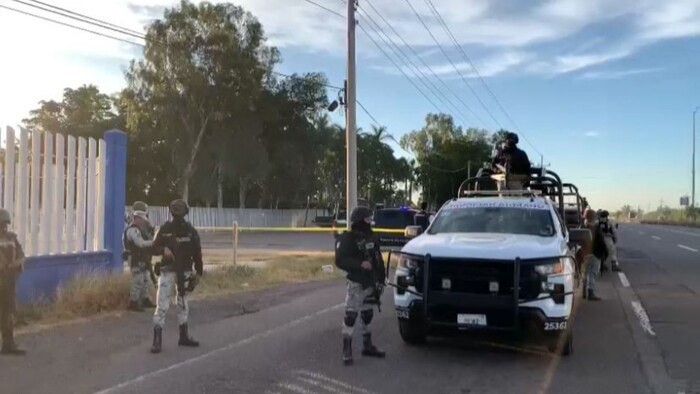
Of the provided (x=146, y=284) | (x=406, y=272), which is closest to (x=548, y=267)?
(x=406, y=272)

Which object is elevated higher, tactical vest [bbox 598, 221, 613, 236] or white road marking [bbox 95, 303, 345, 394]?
tactical vest [bbox 598, 221, 613, 236]

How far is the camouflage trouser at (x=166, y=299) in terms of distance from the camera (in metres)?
8.34

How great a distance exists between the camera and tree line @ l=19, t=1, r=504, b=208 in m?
45.7

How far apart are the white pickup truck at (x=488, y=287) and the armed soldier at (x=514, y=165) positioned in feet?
14.7

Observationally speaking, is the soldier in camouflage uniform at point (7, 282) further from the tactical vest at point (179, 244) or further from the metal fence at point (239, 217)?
the metal fence at point (239, 217)

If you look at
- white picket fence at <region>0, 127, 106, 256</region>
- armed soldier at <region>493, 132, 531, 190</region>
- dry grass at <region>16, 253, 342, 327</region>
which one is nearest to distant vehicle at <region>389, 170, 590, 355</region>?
armed soldier at <region>493, 132, 531, 190</region>

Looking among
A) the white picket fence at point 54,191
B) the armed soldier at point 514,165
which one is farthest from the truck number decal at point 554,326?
the white picket fence at point 54,191

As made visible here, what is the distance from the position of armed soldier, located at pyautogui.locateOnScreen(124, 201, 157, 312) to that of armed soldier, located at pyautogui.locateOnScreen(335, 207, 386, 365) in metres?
4.41

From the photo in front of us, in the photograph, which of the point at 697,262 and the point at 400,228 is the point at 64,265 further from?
the point at 697,262

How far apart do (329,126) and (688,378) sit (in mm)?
52565

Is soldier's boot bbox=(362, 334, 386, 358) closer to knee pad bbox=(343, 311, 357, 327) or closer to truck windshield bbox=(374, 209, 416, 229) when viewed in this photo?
knee pad bbox=(343, 311, 357, 327)

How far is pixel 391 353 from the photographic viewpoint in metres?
8.24

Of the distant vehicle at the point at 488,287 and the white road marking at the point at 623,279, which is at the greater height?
the distant vehicle at the point at 488,287

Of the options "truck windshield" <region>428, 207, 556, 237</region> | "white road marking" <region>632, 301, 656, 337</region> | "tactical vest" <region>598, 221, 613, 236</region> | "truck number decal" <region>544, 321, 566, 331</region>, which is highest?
"truck windshield" <region>428, 207, 556, 237</region>
